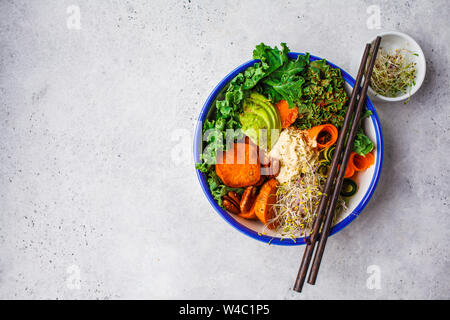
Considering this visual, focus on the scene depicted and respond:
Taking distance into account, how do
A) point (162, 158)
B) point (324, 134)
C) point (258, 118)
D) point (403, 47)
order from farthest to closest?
point (162, 158) → point (403, 47) → point (324, 134) → point (258, 118)

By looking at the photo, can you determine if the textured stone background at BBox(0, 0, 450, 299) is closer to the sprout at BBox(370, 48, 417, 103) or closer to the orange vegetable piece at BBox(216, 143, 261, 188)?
the sprout at BBox(370, 48, 417, 103)


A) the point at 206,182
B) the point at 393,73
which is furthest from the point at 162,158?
the point at 393,73

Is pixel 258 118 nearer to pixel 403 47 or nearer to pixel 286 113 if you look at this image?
pixel 286 113

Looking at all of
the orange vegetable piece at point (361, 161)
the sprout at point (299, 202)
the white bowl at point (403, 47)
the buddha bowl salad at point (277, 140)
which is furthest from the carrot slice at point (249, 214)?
the white bowl at point (403, 47)

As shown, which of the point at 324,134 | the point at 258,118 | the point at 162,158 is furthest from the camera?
the point at 162,158

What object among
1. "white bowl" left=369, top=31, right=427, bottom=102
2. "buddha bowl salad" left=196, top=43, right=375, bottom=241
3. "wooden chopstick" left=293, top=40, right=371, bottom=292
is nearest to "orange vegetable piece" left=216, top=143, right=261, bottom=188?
"buddha bowl salad" left=196, top=43, right=375, bottom=241
